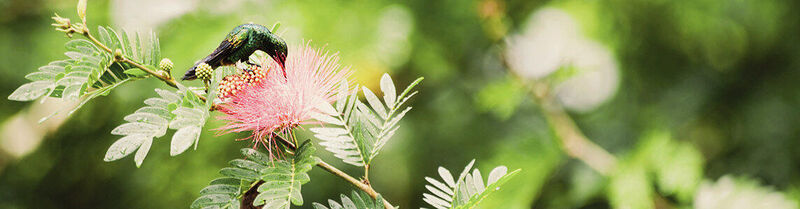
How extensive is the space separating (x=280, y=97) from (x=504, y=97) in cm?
94

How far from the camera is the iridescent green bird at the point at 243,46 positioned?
1.43ft

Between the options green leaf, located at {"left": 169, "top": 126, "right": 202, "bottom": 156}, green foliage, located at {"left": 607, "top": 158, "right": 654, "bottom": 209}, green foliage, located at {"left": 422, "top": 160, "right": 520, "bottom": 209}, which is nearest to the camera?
green leaf, located at {"left": 169, "top": 126, "right": 202, "bottom": 156}

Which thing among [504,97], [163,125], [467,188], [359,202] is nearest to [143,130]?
[163,125]

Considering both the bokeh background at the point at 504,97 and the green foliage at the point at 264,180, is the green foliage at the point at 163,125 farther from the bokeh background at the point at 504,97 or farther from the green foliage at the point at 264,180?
the bokeh background at the point at 504,97

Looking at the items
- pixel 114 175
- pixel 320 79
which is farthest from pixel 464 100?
pixel 320 79

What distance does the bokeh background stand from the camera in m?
1.37

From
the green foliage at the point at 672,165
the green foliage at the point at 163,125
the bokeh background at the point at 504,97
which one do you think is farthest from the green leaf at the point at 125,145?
the green foliage at the point at 672,165

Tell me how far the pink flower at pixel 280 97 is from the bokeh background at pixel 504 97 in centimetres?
84

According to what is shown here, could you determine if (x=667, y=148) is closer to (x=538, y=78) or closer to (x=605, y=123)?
(x=538, y=78)

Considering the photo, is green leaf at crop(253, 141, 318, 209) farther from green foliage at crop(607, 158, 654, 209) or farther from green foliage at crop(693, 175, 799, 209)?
green foliage at crop(693, 175, 799, 209)

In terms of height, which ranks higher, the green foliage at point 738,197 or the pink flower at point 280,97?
the green foliage at point 738,197

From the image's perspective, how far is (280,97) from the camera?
0.44m

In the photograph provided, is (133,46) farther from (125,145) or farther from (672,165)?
(672,165)

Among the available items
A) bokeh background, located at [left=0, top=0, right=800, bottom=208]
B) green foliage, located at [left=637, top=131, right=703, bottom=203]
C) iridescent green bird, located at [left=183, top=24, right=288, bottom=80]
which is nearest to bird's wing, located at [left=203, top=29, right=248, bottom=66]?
iridescent green bird, located at [left=183, top=24, right=288, bottom=80]
